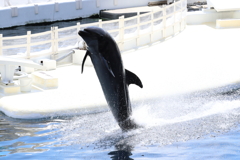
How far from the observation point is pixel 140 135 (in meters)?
8.62

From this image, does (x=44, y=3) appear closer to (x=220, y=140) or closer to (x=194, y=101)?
(x=194, y=101)

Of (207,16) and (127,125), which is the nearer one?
(127,125)

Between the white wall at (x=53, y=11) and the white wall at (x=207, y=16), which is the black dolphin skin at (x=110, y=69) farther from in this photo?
the white wall at (x=53, y=11)

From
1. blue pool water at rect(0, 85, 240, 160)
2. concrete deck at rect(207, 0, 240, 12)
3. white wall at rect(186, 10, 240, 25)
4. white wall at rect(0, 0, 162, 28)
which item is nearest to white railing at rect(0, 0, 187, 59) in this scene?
white wall at rect(186, 10, 240, 25)

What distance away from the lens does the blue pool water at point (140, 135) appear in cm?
790

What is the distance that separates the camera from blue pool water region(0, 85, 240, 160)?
7902mm

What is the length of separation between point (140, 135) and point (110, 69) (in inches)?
67.1

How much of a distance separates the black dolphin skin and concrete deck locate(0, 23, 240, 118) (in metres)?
2.06

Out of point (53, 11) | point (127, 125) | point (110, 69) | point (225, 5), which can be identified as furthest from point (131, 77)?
point (53, 11)

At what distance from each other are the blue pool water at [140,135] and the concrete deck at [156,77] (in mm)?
305

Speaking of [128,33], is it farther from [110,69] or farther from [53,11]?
[53,11]

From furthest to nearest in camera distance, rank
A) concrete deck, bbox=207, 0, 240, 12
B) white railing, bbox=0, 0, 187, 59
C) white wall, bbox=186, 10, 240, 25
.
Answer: white wall, bbox=186, 10, 240, 25, concrete deck, bbox=207, 0, 240, 12, white railing, bbox=0, 0, 187, 59

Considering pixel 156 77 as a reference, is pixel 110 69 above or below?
above

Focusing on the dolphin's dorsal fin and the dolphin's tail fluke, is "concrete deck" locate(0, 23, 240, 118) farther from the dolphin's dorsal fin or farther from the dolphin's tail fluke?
the dolphin's dorsal fin
